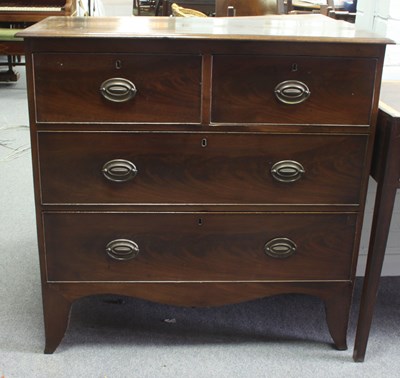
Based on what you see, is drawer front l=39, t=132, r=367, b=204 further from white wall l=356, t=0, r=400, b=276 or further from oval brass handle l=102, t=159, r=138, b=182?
white wall l=356, t=0, r=400, b=276

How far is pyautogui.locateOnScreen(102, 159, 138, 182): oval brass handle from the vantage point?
159 cm

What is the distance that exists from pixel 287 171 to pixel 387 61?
1093 millimetres

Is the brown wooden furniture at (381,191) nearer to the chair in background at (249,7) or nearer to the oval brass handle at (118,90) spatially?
the oval brass handle at (118,90)

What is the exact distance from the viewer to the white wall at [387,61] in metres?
2.16

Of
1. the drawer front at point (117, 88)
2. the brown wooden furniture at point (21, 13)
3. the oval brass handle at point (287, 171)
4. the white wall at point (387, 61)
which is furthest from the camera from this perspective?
the brown wooden furniture at point (21, 13)

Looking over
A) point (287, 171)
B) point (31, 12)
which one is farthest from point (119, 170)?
point (31, 12)

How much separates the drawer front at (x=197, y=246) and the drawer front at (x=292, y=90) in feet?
0.88

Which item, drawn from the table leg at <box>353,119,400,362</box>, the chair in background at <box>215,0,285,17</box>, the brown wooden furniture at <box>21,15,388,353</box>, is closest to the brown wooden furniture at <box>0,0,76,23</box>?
the chair in background at <box>215,0,285,17</box>

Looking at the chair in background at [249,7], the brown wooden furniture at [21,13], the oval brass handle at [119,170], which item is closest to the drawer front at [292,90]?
the oval brass handle at [119,170]

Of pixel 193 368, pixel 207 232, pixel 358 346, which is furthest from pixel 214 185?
pixel 358 346

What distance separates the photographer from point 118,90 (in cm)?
151

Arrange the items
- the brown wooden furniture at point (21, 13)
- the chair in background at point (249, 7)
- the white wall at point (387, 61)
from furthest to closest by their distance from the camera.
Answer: the brown wooden furniture at point (21, 13)
the chair in background at point (249, 7)
the white wall at point (387, 61)

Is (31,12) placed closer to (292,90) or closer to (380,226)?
(292,90)

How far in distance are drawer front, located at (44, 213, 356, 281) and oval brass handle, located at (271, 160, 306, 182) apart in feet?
0.35
